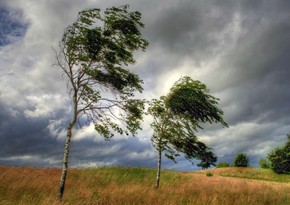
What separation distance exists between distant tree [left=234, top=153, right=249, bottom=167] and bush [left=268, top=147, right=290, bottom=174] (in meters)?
5.09

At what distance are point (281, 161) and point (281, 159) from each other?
0.32 meters

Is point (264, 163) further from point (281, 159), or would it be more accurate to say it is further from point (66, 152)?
point (66, 152)

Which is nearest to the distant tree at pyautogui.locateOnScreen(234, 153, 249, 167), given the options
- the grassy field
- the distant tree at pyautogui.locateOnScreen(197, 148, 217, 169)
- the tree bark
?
the grassy field

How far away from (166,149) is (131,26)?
25.3 ft

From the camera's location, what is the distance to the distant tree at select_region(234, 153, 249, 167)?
1887 inches

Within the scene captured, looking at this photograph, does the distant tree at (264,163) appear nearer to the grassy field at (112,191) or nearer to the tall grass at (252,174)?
the tall grass at (252,174)

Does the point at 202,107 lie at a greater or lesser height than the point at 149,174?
greater

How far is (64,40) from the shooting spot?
12.5 meters

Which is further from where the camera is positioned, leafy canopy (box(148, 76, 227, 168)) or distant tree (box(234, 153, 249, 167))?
distant tree (box(234, 153, 249, 167))

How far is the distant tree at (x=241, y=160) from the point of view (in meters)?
47.9

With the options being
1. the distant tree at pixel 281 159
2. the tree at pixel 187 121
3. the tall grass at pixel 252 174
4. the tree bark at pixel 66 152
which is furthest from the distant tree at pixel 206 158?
the distant tree at pixel 281 159

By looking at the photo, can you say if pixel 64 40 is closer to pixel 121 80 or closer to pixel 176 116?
pixel 121 80

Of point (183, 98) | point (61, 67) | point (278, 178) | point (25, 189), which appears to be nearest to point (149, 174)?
point (183, 98)

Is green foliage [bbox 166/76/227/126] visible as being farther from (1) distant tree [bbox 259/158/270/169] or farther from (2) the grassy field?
(1) distant tree [bbox 259/158/270/169]
